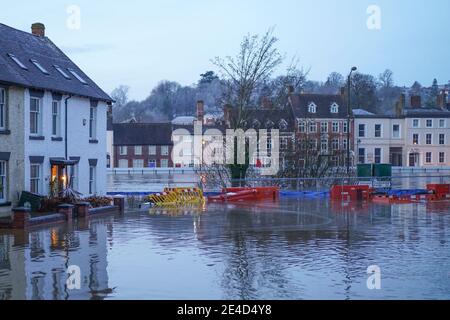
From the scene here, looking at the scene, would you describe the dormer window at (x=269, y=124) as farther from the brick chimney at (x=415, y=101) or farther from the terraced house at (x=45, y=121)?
the brick chimney at (x=415, y=101)

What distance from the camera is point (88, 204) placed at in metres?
27.1

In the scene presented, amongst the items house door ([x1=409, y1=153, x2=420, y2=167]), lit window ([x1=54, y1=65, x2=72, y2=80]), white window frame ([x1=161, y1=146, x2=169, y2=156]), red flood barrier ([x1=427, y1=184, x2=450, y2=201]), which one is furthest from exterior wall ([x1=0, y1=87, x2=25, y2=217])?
house door ([x1=409, y1=153, x2=420, y2=167])

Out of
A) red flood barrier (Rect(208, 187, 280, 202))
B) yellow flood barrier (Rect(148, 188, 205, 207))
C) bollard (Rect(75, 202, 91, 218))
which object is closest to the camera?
bollard (Rect(75, 202, 91, 218))

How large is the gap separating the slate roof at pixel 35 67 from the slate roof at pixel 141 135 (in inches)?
2368

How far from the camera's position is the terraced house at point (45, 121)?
85.3 feet

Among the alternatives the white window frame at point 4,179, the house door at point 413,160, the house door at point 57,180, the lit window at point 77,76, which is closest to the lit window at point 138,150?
the house door at point 413,160

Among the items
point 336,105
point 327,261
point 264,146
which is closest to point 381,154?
point 336,105

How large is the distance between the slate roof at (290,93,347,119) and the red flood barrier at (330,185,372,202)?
43.7 metres

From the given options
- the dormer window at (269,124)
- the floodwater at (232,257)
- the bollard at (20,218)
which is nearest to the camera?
the floodwater at (232,257)

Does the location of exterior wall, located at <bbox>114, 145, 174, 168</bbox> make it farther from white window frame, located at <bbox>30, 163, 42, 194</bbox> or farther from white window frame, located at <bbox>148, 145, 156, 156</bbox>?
white window frame, located at <bbox>30, 163, 42, 194</bbox>

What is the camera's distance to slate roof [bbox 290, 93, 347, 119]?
82.2 m

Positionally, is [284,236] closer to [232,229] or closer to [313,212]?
[232,229]

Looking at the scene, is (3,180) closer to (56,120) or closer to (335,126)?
(56,120)
